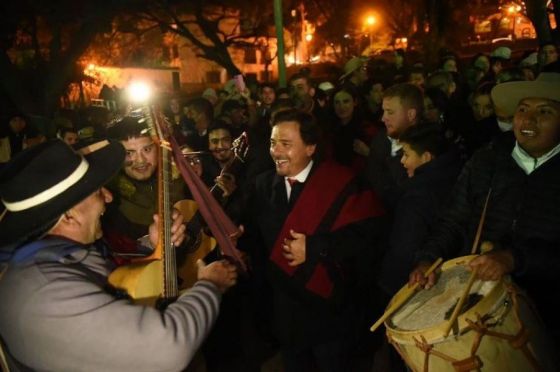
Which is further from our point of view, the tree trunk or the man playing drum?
the tree trunk

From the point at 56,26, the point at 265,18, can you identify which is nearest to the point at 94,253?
the point at 56,26

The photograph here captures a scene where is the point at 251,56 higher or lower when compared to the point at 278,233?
higher

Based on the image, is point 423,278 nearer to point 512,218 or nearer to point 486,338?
point 486,338

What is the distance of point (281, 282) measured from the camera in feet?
10.8

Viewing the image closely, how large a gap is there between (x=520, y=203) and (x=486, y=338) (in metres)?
1.06

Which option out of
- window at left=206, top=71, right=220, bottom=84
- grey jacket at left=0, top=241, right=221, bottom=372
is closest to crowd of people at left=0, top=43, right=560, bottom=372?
grey jacket at left=0, top=241, right=221, bottom=372

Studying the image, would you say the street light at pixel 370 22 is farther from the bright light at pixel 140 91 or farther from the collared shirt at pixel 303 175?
the bright light at pixel 140 91

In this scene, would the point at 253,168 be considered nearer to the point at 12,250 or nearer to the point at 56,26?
the point at 12,250

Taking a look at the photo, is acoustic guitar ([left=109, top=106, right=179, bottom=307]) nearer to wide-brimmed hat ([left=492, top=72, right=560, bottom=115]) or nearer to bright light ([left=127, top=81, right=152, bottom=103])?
bright light ([left=127, top=81, right=152, bottom=103])

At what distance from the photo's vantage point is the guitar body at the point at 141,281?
2.07m

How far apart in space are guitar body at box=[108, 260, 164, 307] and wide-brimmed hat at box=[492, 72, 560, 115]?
255 cm

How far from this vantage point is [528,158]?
111 inches

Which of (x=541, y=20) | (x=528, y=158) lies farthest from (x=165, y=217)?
(x=541, y=20)

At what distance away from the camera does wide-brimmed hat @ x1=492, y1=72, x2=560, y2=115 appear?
277 cm
